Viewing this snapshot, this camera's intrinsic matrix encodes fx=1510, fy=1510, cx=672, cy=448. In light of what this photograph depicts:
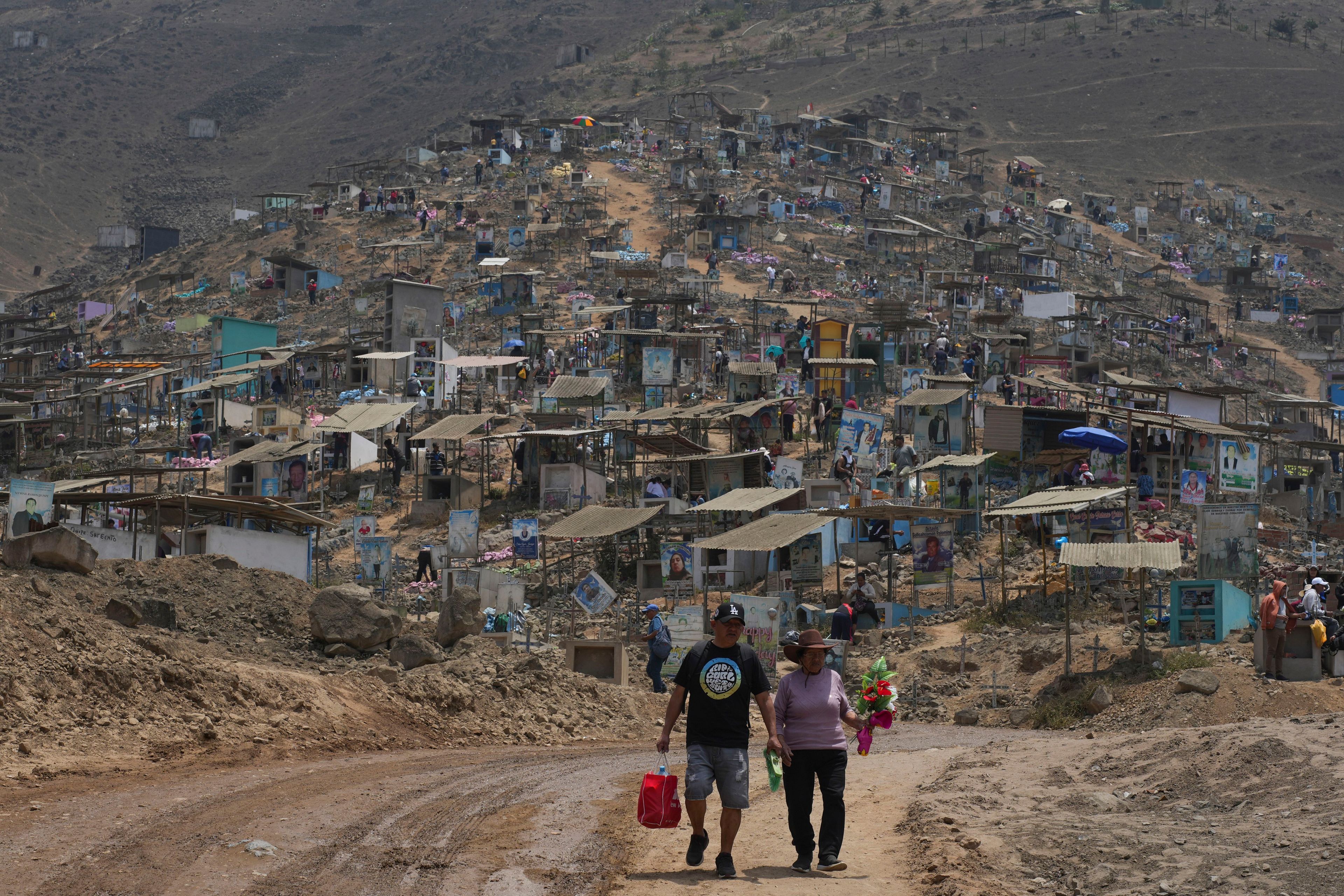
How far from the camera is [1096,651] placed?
17672 millimetres

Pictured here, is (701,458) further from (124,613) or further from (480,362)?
(124,613)

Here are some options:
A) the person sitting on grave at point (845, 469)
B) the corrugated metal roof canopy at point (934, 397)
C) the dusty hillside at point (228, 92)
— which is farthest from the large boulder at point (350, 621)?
the dusty hillside at point (228, 92)

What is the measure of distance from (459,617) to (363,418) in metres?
17.7

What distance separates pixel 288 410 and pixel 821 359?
13570 mm

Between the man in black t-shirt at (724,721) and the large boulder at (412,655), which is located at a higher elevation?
the man in black t-shirt at (724,721)

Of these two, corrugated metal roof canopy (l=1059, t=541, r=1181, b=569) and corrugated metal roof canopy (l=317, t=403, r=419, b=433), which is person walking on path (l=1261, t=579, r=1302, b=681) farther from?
corrugated metal roof canopy (l=317, t=403, r=419, b=433)

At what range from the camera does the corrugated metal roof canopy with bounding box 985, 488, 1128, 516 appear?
20.7m

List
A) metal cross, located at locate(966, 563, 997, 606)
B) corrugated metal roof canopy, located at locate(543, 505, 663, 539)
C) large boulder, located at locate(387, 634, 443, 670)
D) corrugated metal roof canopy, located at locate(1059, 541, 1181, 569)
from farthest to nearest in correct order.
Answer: corrugated metal roof canopy, located at locate(543, 505, 663, 539)
metal cross, located at locate(966, 563, 997, 606)
corrugated metal roof canopy, located at locate(1059, 541, 1181, 569)
large boulder, located at locate(387, 634, 443, 670)

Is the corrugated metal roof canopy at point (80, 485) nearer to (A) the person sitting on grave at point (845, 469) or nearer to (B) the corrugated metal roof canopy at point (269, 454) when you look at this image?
(B) the corrugated metal roof canopy at point (269, 454)

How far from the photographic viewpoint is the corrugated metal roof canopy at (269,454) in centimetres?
3197

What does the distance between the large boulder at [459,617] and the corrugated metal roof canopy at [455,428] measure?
45.0 feet

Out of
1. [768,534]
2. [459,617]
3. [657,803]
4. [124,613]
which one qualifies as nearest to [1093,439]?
[768,534]

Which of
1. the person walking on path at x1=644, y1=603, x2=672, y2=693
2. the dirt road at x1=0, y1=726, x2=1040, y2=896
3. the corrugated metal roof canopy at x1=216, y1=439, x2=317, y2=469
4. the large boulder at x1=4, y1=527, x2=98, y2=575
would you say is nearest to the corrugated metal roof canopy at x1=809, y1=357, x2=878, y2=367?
the corrugated metal roof canopy at x1=216, y1=439, x2=317, y2=469

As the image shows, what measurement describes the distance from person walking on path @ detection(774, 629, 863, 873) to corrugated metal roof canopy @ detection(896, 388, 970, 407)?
23.5 m
